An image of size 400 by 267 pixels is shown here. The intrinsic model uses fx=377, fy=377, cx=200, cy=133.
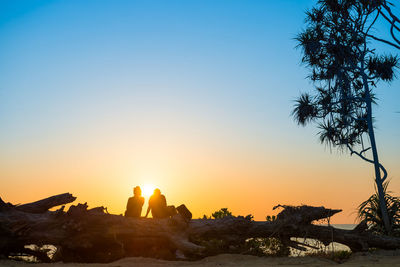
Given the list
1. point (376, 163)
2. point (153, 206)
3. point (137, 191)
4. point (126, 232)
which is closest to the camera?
point (126, 232)

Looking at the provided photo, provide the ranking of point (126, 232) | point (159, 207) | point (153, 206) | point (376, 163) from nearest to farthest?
point (126, 232), point (159, 207), point (153, 206), point (376, 163)

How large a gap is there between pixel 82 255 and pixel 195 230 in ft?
11.5

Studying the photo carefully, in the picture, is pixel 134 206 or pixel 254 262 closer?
pixel 254 262

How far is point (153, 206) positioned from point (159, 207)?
0.24 m

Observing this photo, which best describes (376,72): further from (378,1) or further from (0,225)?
(0,225)

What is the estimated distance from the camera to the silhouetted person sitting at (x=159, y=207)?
12508mm

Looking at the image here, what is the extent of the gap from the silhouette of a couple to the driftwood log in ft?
2.84

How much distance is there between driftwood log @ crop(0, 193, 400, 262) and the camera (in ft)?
36.3

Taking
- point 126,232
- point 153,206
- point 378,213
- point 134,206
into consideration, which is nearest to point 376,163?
point 378,213

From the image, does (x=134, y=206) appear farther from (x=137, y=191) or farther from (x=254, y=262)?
(x=254, y=262)

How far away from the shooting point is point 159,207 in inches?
494

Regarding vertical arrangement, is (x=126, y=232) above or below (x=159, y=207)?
below

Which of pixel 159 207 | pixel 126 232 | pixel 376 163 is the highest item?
pixel 376 163

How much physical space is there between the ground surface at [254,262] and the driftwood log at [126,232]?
514 millimetres
